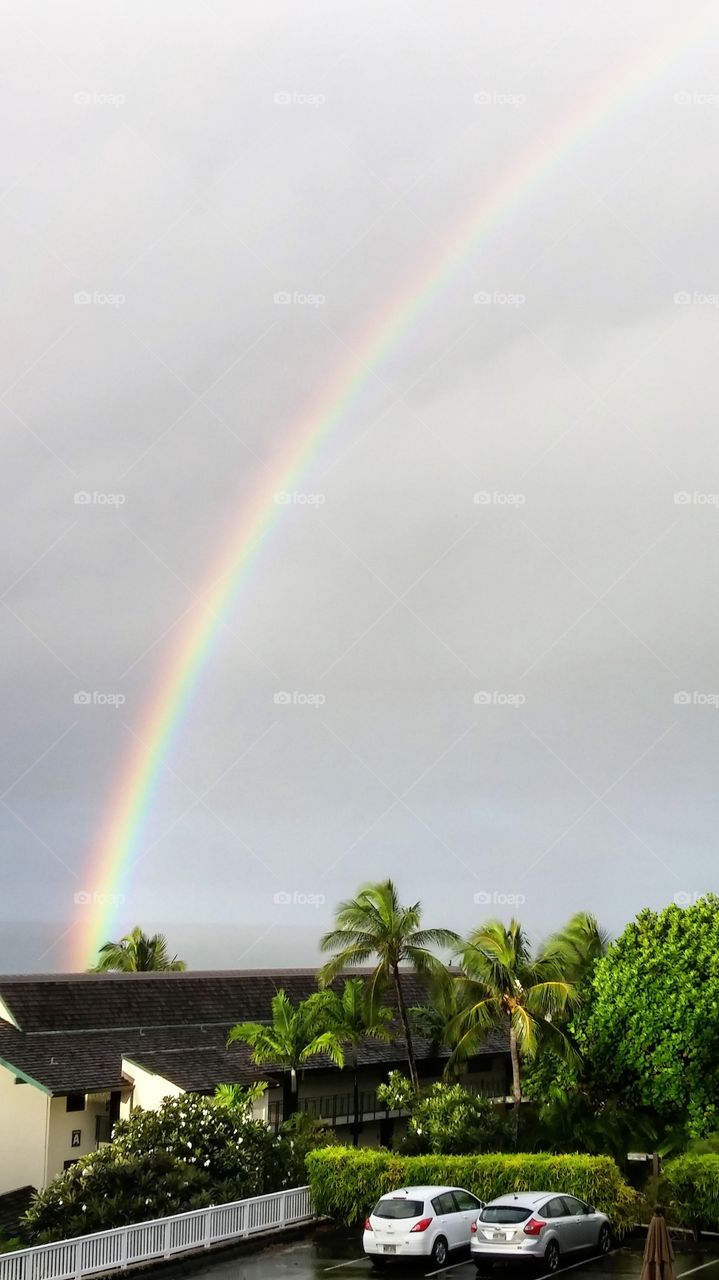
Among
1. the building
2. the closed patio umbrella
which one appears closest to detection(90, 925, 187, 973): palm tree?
the building

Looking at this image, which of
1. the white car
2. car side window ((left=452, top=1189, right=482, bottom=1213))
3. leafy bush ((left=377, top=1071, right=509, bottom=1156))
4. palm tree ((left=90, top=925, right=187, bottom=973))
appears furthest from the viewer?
palm tree ((left=90, top=925, right=187, bottom=973))

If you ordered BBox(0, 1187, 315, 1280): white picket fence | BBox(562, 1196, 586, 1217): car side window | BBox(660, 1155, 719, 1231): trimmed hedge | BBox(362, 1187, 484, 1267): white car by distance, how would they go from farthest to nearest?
BBox(660, 1155, 719, 1231): trimmed hedge
BBox(562, 1196, 586, 1217): car side window
BBox(362, 1187, 484, 1267): white car
BBox(0, 1187, 315, 1280): white picket fence

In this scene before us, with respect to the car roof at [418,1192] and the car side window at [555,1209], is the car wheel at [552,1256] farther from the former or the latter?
the car roof at [418,1192]

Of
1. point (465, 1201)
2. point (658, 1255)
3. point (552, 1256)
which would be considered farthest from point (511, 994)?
point (658, 1255)

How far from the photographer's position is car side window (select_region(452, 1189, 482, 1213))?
82.6 feet

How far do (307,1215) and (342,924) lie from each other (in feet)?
39.7

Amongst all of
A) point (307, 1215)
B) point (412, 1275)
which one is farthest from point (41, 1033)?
point (412, 1275)

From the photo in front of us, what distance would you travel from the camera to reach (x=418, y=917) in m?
39.7

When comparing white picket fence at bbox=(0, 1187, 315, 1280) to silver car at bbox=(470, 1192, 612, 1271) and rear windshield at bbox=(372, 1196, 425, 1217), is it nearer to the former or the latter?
rear windshield at bbox=(372, 1196, 425, 1217)

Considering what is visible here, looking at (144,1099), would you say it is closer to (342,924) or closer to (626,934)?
(342,924)

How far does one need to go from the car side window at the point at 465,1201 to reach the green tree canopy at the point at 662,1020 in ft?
35.4

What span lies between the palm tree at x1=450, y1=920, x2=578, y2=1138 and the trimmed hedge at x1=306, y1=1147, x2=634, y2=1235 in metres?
8.60

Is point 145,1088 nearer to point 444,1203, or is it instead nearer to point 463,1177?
point 463,1177

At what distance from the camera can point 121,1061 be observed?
35281 millimetres
